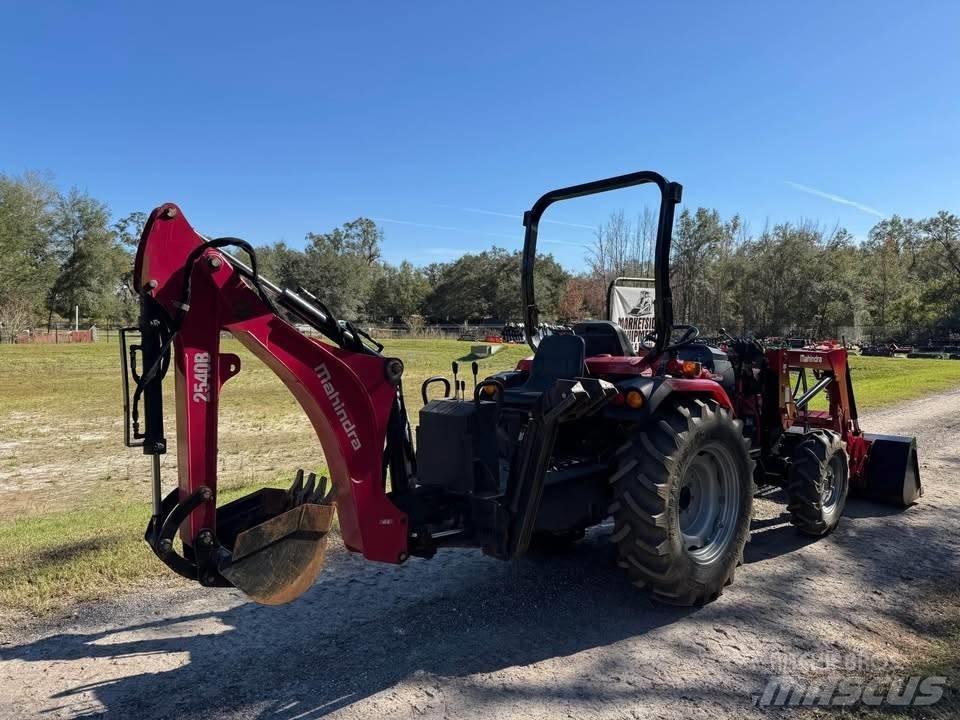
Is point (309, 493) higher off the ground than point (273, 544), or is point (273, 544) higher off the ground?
point (309, 493)

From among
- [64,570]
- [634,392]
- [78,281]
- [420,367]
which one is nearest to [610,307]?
[634,392]

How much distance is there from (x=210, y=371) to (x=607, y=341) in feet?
9.73

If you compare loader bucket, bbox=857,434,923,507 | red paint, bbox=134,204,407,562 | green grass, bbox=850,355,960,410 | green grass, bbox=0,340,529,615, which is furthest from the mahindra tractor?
green grass, bbox=850,355,960,410

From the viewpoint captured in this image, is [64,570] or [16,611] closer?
[16,611]

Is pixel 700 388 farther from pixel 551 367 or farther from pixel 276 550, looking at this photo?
pixel 276 550

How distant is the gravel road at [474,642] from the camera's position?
3.18m

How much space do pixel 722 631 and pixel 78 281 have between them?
226 ft

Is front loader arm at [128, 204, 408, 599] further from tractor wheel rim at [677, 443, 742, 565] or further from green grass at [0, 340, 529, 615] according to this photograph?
tractor wheel rim at [677, 443, 742, 565]

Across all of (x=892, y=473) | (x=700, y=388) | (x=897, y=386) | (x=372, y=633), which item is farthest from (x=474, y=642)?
(x=897, y=386)

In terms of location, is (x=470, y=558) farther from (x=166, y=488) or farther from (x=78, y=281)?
(x=78, y=281)

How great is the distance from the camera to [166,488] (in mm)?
7688

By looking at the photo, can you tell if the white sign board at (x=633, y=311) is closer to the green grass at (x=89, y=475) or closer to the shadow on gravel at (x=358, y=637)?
the shadow on gravel at (x=358, y=637)

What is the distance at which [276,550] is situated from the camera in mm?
3398

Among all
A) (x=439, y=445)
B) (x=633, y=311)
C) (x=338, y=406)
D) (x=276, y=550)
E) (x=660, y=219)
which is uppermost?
(x=660, y=219)
